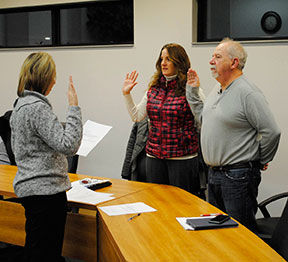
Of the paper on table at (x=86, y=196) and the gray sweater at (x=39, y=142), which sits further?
the paper on table at (x=86, y=196)

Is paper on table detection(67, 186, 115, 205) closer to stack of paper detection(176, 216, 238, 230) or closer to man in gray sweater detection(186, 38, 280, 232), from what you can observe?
stack of paper detection(176, 216, 238, 230)

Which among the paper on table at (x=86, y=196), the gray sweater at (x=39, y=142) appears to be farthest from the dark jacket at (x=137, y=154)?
the gray sweater at (x=39, y=142)

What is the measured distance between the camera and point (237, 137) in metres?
2.29

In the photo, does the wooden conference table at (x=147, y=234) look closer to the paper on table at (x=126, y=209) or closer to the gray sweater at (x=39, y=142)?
the paper on table at (x=126, y=209)

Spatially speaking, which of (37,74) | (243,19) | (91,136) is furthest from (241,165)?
(243,19)

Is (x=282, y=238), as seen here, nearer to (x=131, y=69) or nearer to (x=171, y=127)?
(x=171, y=127)

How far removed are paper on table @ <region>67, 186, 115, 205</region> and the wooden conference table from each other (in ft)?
0.13

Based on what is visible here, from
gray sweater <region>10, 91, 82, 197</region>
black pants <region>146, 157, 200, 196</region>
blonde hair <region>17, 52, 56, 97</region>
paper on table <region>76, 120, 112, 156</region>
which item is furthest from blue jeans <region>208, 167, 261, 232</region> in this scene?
blonde hair <region>17, 52, 56, 97</region>

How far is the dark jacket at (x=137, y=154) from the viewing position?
3207 mm

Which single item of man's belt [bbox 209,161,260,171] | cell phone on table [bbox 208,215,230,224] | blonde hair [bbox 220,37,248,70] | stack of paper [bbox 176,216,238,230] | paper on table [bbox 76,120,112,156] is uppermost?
blonde hair [bbox 220,37,248,70]

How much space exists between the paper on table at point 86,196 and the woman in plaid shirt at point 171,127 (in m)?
0.53

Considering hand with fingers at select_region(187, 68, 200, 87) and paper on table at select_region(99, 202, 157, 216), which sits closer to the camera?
paper on table at select_region(99, 202, 157, 216)

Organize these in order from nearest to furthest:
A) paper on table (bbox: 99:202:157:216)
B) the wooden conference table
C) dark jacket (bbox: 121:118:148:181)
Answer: the wooden conference table
paper on table (bbox: 99:202:157:216)
dark jacket (bbox: 121:118:148:181)

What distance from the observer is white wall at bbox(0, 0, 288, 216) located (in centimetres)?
354
